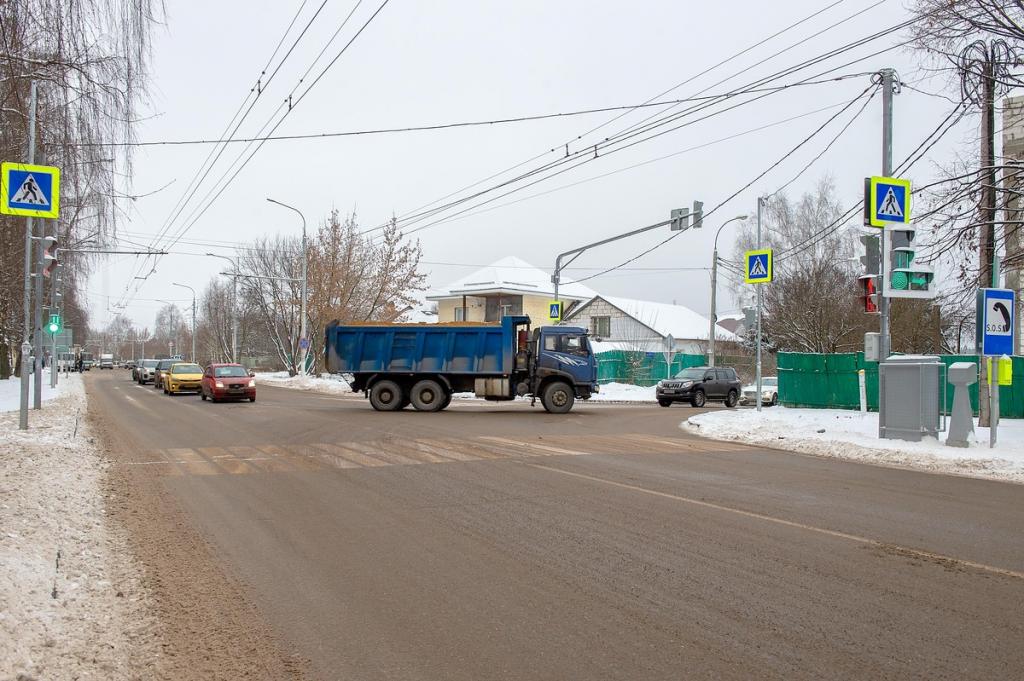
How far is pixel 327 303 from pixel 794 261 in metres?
29.4

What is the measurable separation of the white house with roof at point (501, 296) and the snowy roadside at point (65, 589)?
5312 cm

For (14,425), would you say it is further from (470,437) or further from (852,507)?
(852,507)

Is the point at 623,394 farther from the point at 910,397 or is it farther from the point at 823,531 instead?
the point at 823,531

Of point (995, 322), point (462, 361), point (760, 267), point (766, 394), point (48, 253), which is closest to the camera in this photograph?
point (995, 322)

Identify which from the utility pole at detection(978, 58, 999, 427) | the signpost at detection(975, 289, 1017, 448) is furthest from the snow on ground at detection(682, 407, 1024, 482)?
the utility pole at detection(978, 58, 999, 427)

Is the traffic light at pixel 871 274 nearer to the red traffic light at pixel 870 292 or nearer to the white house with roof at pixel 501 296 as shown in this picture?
the red traffic light at pixel 870 292

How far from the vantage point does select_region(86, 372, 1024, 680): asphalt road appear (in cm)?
450

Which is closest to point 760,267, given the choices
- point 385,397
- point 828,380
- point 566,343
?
point 828,380

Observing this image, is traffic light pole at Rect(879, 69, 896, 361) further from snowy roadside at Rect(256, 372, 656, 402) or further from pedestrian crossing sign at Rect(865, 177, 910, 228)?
snowy roadside at Rect(256, 372, 656, 402)

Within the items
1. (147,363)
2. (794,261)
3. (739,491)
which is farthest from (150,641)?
(147,363)

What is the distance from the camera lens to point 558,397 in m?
25.8

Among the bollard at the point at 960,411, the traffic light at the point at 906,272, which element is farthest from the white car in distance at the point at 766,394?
the bollard at the point at 960,411

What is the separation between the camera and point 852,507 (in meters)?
9.16

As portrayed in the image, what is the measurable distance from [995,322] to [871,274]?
8.02ft
